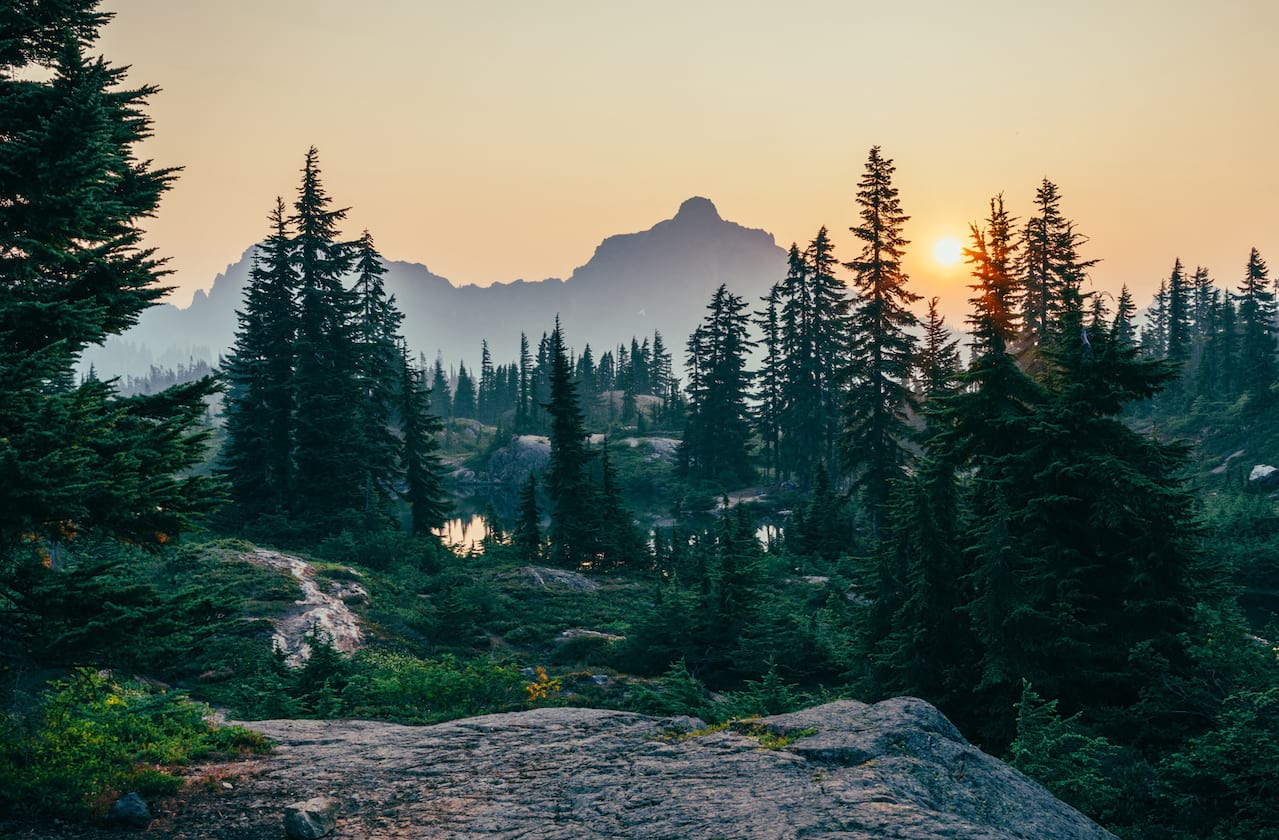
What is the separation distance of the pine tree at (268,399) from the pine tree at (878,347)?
91.8ft

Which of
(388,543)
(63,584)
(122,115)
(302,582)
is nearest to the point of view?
(63,584)

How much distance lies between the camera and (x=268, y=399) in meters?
33.6

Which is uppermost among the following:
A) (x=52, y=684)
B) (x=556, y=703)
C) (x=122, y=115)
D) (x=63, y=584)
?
(x=122, y=115)

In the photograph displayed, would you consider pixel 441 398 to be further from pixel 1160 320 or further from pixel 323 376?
pixel 1160 320

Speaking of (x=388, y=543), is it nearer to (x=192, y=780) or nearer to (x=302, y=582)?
(x=302, y=582)

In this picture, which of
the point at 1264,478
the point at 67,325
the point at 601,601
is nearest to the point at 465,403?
the point at 601,601

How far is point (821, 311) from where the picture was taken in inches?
2238

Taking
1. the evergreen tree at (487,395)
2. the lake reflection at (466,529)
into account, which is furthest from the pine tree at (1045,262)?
the evergreen tree at (487,395)

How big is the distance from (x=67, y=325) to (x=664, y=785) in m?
8.37

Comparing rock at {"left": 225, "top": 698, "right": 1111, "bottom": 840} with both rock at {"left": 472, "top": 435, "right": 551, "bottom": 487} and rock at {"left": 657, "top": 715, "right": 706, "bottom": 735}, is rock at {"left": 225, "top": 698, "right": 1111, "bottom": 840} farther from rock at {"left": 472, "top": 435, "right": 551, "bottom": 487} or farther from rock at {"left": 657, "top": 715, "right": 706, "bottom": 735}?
rock at {"left": 472, "top": 435, "right": 551, "bottom": 487}

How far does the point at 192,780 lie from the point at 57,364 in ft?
14.8

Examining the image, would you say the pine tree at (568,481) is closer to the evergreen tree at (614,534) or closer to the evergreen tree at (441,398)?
the evergreen tree at (614,534)

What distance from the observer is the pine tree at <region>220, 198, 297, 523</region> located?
3316 cm

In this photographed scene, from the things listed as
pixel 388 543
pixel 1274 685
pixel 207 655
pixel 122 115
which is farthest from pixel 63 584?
pixel 388 543
